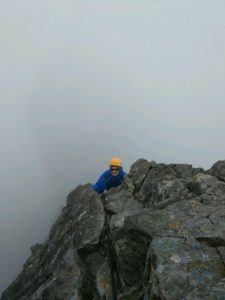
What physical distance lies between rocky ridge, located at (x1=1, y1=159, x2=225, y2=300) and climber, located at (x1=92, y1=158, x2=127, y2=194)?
2.64 feet

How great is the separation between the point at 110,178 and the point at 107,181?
0.30 meters

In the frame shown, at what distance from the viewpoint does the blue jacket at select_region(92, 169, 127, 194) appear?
25531 millimetres

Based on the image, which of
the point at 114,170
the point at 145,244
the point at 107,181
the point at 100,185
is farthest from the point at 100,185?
the point at 145,244

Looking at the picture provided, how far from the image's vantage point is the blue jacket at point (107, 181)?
83.8 ft

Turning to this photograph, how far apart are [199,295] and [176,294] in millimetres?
654

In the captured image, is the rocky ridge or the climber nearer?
the rocky ridge

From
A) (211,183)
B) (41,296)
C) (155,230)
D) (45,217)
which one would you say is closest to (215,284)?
(155,230)

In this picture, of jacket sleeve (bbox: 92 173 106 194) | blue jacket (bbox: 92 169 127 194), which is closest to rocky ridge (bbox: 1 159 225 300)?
jacket sleeve (bbox: 92 173 106 194)

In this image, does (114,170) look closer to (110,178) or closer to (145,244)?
(110,178)

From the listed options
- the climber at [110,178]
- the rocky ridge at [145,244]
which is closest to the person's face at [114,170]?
the climber at [110,178]

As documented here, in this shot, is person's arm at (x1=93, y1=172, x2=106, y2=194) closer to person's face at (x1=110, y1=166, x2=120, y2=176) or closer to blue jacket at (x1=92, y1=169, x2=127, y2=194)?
blue jacket at (x1=92, y1=169, x2=127, y2=194)

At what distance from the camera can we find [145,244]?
48.0ft

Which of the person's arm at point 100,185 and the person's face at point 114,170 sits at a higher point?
the person's face at point 114,170

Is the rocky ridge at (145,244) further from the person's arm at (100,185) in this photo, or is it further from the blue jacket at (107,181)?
the blue jacket at (107,181)
